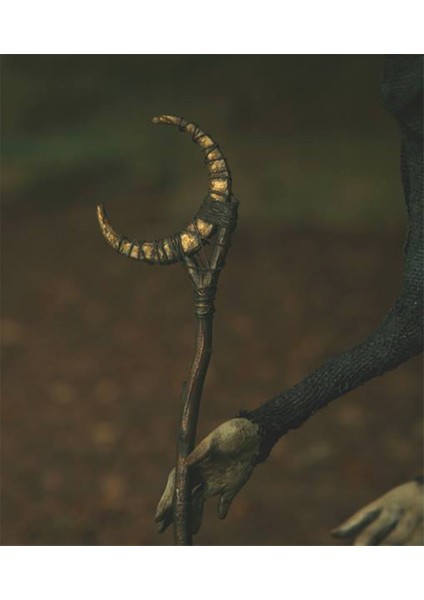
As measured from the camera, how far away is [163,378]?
2.34 metres

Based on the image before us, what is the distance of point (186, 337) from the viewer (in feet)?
8.35

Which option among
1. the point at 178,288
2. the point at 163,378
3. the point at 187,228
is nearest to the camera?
the point at 187,228

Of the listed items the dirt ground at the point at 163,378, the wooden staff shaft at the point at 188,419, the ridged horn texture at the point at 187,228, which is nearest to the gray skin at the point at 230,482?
the wooden staff shaft at the point at 188,419

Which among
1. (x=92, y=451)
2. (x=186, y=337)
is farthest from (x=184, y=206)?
(x=92, y=451)

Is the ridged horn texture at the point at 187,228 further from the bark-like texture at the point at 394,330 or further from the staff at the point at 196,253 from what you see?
the bark-like texture at the point at 394,330

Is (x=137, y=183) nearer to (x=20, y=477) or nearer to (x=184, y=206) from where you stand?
(x=184, y=206)

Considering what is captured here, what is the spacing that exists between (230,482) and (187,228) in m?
0.22

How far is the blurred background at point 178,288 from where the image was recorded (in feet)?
6.40

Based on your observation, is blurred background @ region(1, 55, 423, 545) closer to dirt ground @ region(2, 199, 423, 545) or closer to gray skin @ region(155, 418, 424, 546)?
dirt ground @ region(2, 199, 423, 545)

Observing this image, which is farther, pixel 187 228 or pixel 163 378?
pixel 163 378

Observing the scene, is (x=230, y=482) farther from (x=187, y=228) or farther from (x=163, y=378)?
(x=163, y=378)

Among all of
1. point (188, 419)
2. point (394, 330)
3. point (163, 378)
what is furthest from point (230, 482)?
point (163, 378)

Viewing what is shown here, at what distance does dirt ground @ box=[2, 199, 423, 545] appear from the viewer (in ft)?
6.17

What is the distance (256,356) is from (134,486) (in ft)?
2.00
